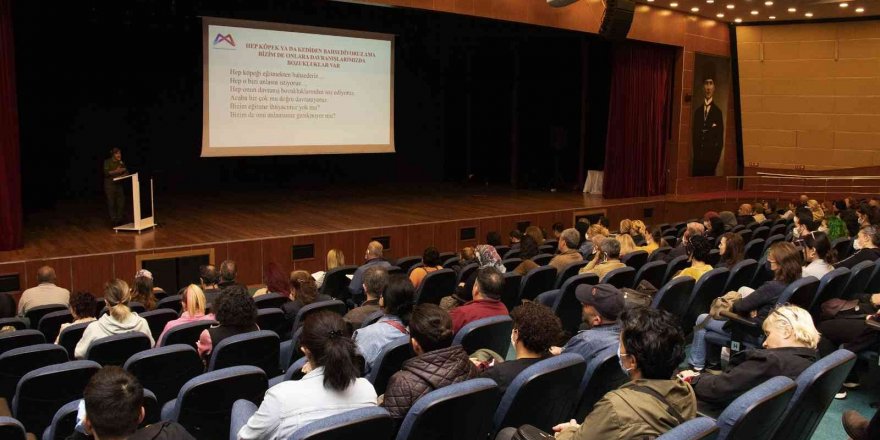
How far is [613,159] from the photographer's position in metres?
14.2

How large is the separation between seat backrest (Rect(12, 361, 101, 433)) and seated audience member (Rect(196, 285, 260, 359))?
66 centimetres

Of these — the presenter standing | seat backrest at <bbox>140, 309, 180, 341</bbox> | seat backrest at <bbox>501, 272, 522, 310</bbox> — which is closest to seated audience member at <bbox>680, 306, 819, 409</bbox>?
seat backrest at <bbox>501, 272, 522, 310</bbox>

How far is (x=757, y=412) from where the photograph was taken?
232cm

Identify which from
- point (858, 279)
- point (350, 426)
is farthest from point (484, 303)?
point (858, 279)

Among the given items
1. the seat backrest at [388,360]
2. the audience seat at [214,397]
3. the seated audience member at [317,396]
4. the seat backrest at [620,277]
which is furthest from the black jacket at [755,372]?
the seat backrest at [620,277]

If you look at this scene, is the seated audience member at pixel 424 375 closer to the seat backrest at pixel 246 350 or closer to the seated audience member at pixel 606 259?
the seat backrest at pixel 246 350

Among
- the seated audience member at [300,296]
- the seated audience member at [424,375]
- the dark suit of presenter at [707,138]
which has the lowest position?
the seated audience member at [300,296]

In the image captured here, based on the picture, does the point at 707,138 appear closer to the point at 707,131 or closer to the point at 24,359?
the point at 707,131

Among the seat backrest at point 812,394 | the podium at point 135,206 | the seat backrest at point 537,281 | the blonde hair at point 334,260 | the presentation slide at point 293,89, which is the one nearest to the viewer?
the seat backrest at point 812,394

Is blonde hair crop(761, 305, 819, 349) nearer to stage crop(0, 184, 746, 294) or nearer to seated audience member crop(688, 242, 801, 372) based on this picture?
seated audience member crop(688, 242, 801, 372)

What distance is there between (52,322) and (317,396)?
11.1 feet

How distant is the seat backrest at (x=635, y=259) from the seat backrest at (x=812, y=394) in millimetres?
3575

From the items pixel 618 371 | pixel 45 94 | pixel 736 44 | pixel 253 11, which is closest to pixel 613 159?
pixel 736 44

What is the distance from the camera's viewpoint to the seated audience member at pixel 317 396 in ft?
8.07
